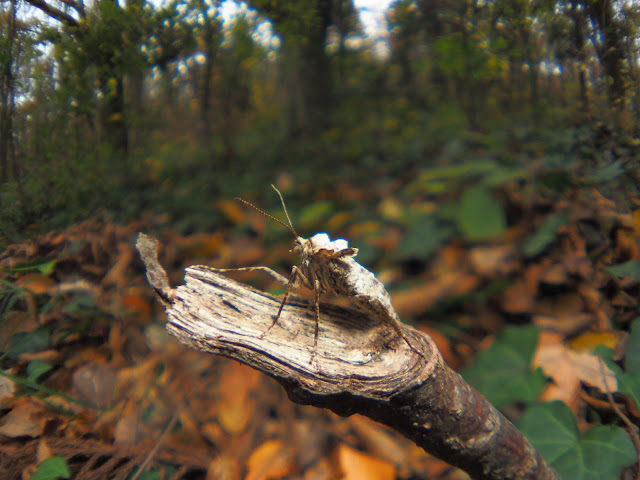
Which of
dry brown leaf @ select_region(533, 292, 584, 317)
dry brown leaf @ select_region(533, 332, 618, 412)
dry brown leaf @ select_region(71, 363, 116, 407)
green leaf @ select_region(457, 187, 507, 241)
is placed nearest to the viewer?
dry brown leaf @ select_region(71, 363, 116, 407)

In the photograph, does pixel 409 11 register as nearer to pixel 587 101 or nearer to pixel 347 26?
pixel 347 26

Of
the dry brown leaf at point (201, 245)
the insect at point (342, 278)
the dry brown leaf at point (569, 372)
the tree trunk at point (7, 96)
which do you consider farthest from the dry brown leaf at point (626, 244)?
the tree trunk at point (7, 96)

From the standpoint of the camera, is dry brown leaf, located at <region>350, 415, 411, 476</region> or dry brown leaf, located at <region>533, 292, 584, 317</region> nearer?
dry brown leaf, located at <region>350, 415, 411, 476</region>

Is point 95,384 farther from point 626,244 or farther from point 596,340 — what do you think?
point 626,244

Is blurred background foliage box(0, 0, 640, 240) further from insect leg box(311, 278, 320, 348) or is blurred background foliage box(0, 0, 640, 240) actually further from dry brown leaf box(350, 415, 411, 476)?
dry brown leaf box(350, 415, 411, 476)

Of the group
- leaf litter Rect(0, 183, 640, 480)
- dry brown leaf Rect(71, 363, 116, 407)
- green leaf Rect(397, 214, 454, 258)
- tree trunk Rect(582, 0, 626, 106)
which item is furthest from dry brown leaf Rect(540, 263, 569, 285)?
dry brown leaf Rect(71, 363, 116, 407)

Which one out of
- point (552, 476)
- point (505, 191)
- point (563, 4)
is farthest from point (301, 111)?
point (552, 476)
